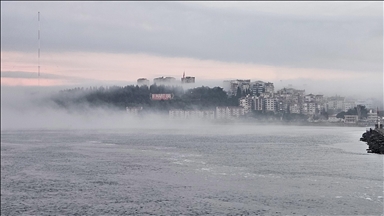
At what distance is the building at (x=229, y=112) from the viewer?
174ft

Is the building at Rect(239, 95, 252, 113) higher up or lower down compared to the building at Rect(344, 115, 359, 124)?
higher up

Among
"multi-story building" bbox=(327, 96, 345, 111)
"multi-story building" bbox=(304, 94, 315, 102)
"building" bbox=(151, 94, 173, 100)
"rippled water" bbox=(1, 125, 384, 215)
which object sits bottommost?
"rippled water" bbox=(1, 125, 384, 215)

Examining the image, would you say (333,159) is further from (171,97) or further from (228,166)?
(171,97)

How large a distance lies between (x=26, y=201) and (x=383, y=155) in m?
14.8

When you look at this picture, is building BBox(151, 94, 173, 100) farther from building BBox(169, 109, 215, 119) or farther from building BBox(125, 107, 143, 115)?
building BBox(125, 107, 143, 115)

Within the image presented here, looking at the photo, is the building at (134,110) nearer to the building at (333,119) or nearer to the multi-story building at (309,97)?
the building at (333,119)

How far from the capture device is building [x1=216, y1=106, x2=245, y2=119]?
5303cm

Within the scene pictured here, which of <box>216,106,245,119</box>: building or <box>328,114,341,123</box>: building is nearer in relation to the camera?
<box>328,114,341,123</box>: building

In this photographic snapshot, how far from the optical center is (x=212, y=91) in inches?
1928

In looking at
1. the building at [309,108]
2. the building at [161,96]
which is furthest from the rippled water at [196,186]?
the building at [161,96]

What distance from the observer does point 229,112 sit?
5569 cm

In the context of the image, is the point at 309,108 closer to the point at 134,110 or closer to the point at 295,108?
the point at 295,108

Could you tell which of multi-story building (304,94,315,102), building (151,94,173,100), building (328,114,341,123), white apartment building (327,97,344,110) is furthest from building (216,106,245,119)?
white apartment building (327,97,344,110)

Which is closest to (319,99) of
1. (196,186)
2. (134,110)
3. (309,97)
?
(309,97)
